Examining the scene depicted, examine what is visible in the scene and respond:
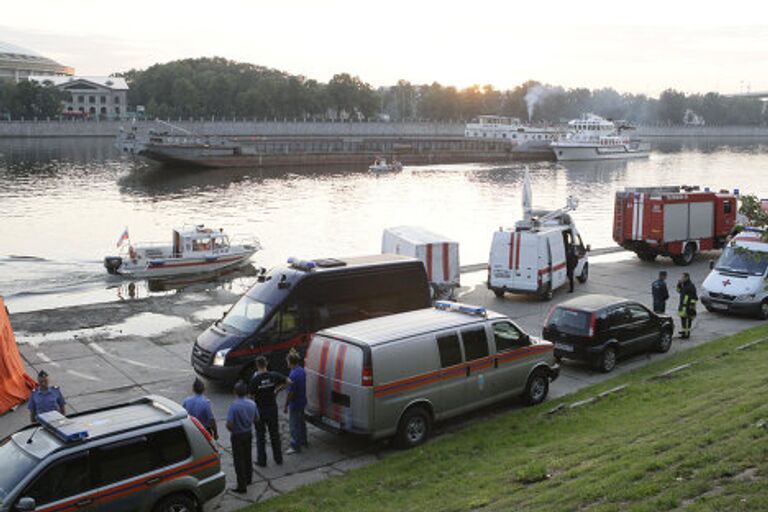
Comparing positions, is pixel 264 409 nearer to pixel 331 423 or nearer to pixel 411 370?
pixel 331 423

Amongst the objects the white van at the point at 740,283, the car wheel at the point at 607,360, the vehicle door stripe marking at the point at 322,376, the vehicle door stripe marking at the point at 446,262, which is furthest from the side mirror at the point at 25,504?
the white van at the point at 740,283

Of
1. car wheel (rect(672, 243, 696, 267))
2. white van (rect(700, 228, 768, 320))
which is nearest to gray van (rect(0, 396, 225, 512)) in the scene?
white van (rect(700, 228, 768, 320))

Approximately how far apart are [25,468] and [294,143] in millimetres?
118219

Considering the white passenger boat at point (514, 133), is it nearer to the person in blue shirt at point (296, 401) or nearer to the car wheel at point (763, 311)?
the car wheel at point (763, 311)

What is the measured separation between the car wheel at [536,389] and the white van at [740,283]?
9.58m

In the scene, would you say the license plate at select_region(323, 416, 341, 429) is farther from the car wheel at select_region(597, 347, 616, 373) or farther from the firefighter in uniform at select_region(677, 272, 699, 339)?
the firefighter in uniform at select_region(677, 272, 699, 339)

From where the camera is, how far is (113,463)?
30.0 feet

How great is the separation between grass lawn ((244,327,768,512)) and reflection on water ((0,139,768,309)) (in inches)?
755

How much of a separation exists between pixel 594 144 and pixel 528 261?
368 feet

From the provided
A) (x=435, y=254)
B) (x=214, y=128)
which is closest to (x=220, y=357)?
(x=435, y=254)

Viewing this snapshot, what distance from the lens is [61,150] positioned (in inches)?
5157

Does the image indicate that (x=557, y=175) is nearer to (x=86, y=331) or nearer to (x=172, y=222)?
(x=172, y=222)

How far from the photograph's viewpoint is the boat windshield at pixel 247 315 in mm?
16047

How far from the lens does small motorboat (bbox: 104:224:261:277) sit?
3509 centimetres
